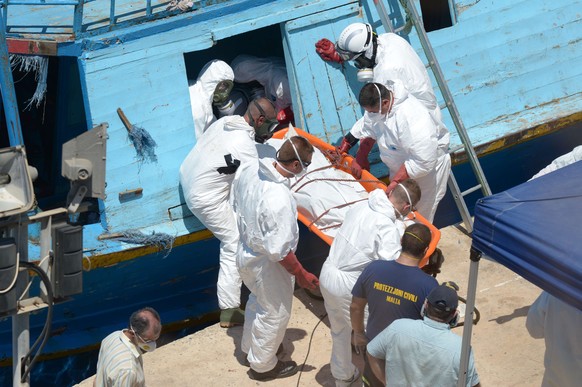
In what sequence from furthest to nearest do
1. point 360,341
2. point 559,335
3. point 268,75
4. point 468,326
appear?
point 268,75
point 360,341
point 559,335
point 468,326

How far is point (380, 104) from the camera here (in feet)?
25.1

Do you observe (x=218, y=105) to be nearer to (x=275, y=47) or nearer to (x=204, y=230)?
(x=204, y=230)

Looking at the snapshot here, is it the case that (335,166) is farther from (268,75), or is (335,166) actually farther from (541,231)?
(541,231)

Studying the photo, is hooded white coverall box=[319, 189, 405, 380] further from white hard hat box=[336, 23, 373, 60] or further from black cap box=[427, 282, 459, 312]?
white hard hat box=[336, 23, 373, 60]

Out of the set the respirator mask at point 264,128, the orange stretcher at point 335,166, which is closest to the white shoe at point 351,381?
the orange stretcher at point 335,166

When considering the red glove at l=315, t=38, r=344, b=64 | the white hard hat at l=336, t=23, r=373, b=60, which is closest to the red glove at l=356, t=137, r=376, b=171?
the white hard hat at l=336, t=23, r=373, b=60

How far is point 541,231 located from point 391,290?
1278 mm

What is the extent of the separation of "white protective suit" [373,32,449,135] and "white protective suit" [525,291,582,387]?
9.10ft

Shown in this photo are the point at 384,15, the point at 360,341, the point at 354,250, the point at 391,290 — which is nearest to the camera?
the point at 391,290

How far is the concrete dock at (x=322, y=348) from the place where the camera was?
22.9 feet

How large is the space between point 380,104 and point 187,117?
1802mm

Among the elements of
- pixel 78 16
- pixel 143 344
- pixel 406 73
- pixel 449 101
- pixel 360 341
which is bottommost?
pixel 360 341

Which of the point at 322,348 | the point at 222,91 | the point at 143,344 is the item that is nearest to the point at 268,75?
the point at 222,91

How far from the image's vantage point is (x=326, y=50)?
28.0ft
